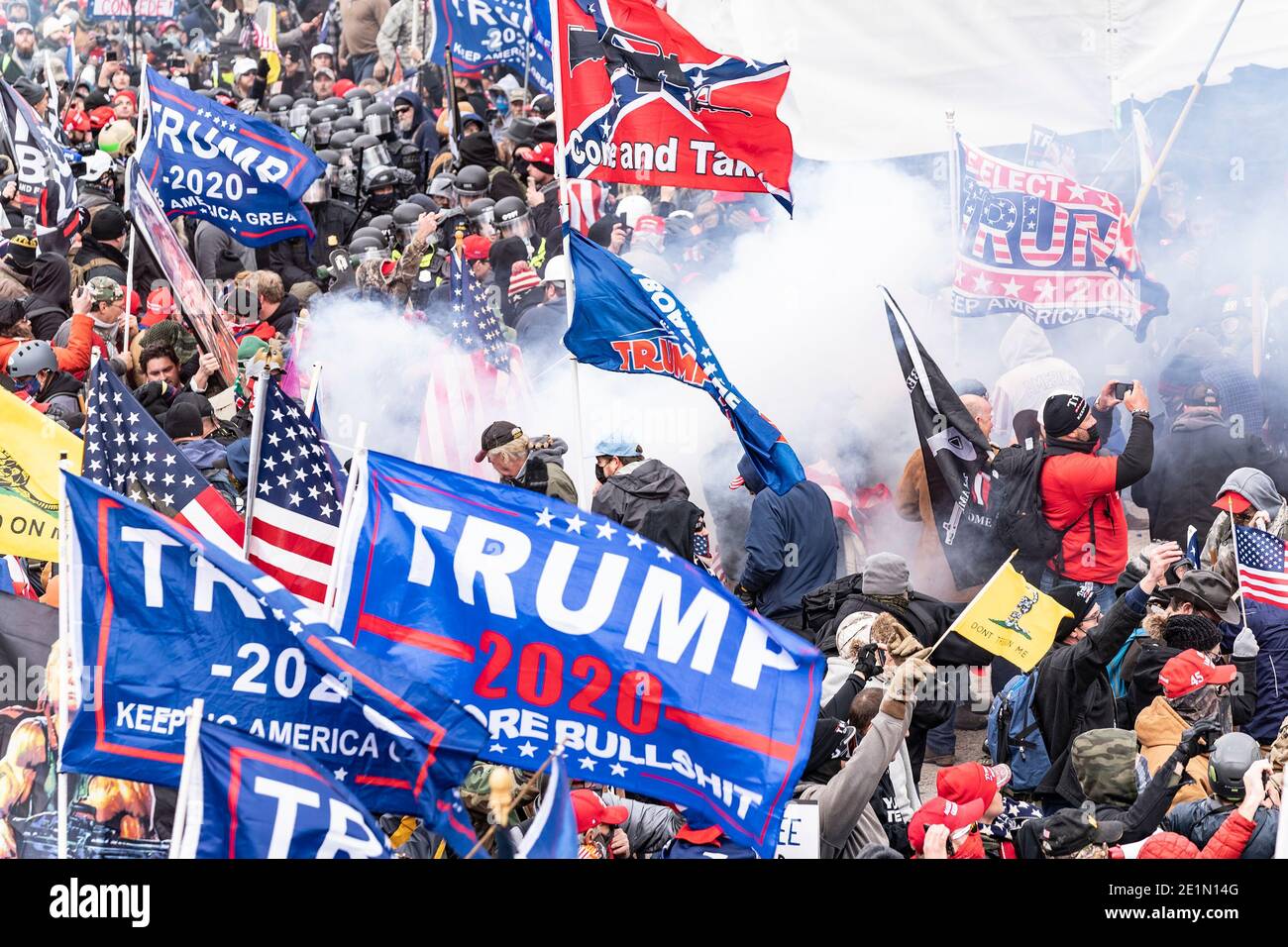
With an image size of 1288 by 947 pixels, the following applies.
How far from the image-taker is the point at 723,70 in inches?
360

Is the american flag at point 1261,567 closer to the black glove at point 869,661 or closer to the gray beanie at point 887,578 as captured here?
the gray beanie at point 887,578

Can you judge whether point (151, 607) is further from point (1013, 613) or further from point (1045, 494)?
point (1045, 494)

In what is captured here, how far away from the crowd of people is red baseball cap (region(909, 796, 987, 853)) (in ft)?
0.03

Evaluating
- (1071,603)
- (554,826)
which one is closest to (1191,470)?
(1071,603)

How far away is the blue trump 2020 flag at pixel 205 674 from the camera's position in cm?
549

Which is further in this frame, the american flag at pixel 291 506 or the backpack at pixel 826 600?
the backpack at pixel 826 600

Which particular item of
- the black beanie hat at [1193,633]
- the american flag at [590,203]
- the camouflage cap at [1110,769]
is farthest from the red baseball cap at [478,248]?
the camouflage cap at [1110,769]

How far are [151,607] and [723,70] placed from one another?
4672mm

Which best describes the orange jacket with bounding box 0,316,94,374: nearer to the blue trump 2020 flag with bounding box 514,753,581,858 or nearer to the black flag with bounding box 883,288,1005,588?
the black flag with bounding box 883,288,1005,588

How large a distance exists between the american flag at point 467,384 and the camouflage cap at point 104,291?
2525mm

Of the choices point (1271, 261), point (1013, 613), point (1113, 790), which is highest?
point (1271, 261)

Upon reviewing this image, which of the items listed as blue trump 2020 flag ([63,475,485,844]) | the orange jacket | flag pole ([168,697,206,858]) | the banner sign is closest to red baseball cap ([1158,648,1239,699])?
blue trump 2020 flag ([63,475,485,844])

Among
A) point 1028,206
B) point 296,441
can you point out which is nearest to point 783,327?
point 1028,206

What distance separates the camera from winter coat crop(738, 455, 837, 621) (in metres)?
9.16
